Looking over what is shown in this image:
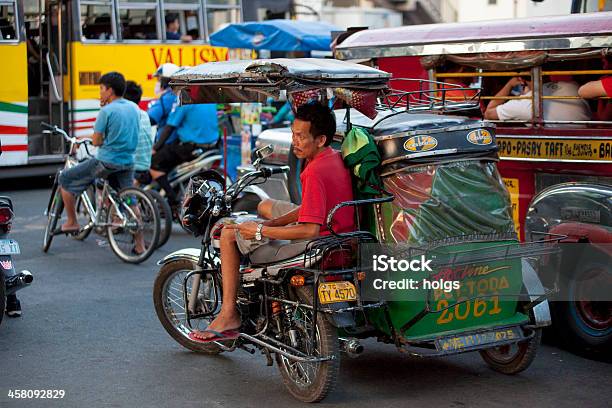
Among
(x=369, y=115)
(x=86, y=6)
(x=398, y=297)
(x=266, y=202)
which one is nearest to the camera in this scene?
(x=398, y=297)

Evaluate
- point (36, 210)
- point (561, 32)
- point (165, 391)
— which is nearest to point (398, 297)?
point (165, 391)

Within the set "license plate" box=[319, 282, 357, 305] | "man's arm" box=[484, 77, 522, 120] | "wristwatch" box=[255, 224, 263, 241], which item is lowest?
"license plate" box=[319, 282, 357, 305]

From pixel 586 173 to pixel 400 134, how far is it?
1642 millimetres

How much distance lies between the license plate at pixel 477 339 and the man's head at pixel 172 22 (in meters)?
12.0

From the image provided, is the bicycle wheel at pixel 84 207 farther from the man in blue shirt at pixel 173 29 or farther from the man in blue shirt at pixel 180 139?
the man in blue shirt at pixel 173 29

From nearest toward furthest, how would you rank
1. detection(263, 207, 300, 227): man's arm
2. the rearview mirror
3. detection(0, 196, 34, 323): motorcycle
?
detection(263, 207, 300, 227): man's arm → the rearview mirror → detection(0, 196, 34, 323): motorcycle

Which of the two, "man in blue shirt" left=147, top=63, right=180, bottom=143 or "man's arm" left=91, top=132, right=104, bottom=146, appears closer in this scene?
"man's arm" left=91, top=132, right=104, bottom=146

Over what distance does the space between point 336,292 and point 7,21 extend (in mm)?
10824

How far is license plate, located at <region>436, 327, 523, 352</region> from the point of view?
5.39 meters

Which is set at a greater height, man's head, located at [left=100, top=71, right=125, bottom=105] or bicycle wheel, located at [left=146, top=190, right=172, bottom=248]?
man's head, located at [left=100, top=71, right=125, bottom=105]

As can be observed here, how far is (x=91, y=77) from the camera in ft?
51.2

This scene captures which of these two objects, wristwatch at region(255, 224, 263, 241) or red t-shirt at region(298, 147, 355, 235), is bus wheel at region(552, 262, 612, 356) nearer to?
red t-shirt at region(298, 147, 355, 235)

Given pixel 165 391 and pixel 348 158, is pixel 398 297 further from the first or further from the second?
pixel 165 391

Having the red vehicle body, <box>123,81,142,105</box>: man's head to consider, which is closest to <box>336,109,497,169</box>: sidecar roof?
the red vehicle body
